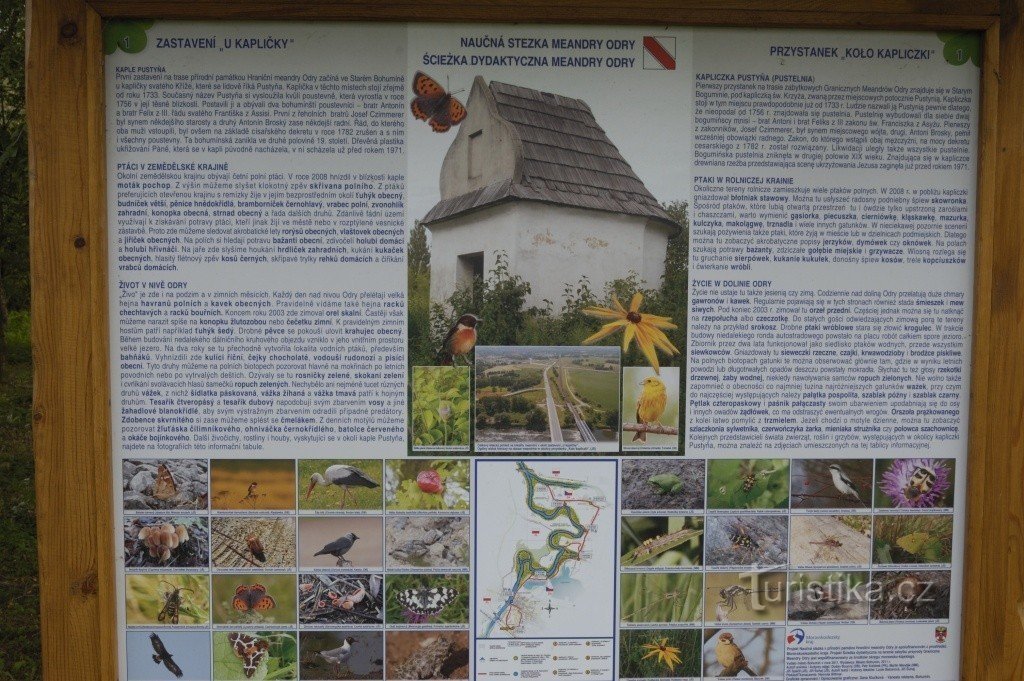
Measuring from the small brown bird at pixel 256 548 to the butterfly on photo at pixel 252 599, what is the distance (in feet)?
0.34

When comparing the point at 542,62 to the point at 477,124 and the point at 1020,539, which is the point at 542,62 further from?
the point at 1020,539

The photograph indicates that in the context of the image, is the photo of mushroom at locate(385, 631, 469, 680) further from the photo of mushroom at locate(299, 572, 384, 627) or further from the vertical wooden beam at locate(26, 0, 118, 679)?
the vertical wooden beam at locate(26, 0, 118, 679)

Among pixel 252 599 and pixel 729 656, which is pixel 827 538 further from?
pixel 252 599

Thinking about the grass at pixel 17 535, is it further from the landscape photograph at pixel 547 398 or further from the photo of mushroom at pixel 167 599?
the landscape photograph at pixel 547 398

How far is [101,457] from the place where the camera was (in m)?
2.49

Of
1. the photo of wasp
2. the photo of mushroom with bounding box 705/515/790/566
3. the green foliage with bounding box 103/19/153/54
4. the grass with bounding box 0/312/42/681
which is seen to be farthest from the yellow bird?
the grass with bounding box 0/312/42/681

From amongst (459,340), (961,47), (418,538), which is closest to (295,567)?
(418,538)

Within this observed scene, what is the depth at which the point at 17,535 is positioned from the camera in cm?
486

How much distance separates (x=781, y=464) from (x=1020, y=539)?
0.91m

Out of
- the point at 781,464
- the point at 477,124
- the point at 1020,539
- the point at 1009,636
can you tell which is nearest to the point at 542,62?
the point at 477,124

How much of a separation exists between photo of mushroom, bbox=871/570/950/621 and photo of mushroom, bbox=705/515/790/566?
39 cm

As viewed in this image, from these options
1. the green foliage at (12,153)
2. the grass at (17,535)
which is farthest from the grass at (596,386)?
the green foliage at (12,153)

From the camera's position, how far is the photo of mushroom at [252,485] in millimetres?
2553

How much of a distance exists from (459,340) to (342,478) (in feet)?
2.14
